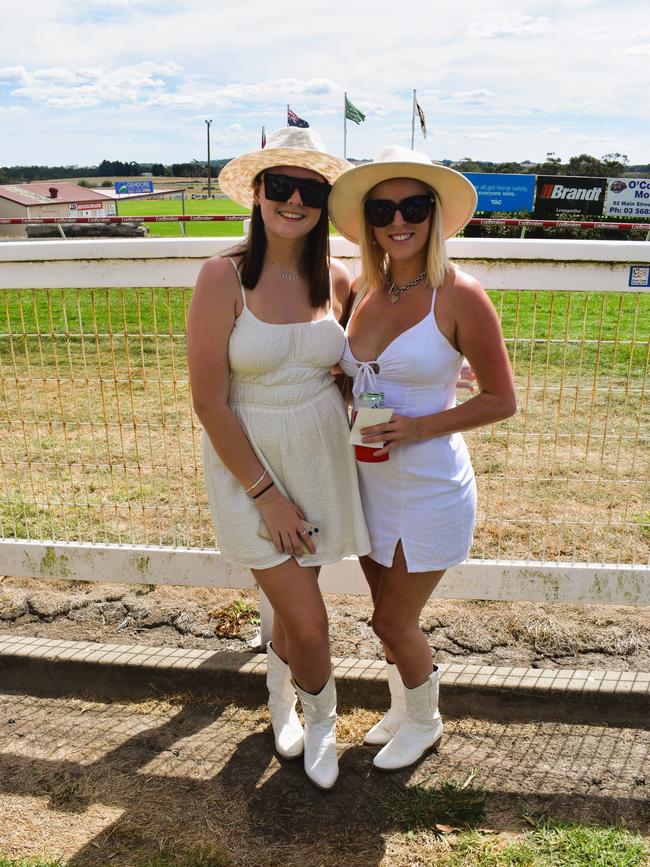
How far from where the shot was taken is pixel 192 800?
9.06 ft

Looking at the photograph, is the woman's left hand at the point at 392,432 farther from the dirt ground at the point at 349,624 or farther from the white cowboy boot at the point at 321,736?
the dirt ground at the point at 349,624

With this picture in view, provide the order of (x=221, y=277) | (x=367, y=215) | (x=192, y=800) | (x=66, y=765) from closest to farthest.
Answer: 1. (x=221, y=277)
2. (x=367, y=215)
3. (x=192, y=800)
4. (x=66, y=765)

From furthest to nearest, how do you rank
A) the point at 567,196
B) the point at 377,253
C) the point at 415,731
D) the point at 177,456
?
the point at 567,196
the point at 177,456
the point at 415,731
the point at 377,253

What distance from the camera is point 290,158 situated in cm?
248

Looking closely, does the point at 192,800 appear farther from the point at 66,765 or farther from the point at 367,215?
the point at 367,215

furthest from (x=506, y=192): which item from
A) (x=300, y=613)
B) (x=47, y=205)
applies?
(x=300, y=613)

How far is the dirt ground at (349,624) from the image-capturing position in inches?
138

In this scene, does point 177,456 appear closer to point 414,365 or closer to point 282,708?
point 282,708

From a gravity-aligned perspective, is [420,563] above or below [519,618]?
above

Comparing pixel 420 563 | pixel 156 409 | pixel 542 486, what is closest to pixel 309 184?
pixel 420 563

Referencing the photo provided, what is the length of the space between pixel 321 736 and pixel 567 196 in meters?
31.5

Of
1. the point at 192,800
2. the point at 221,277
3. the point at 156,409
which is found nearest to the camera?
the point at 221,277

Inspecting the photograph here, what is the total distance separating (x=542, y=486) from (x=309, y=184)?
10.9 feet

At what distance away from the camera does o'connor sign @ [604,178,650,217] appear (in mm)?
32000
